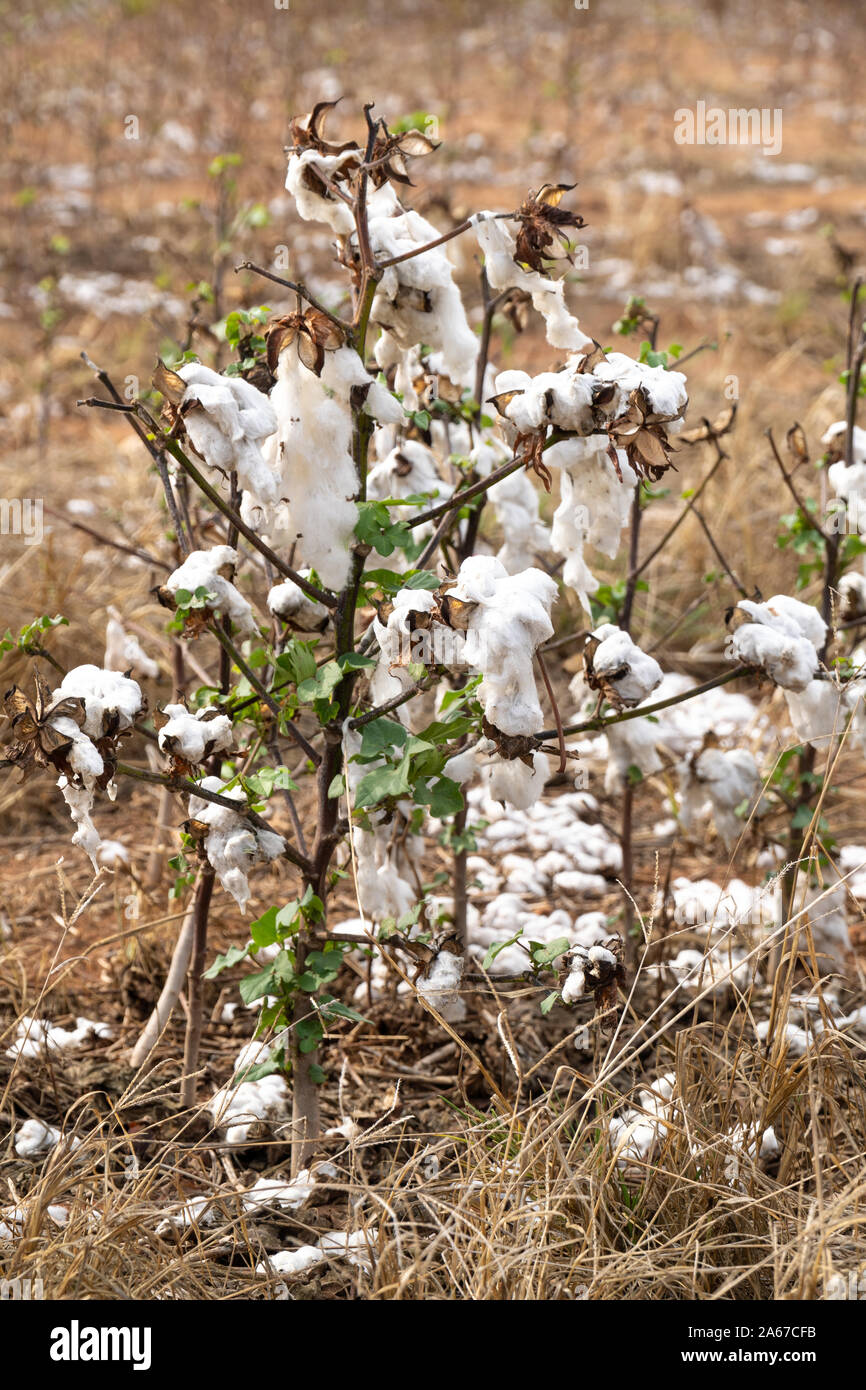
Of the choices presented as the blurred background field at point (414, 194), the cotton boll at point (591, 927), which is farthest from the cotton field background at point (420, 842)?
the blurred background field at point (414, 194)

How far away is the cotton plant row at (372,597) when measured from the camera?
1.33m

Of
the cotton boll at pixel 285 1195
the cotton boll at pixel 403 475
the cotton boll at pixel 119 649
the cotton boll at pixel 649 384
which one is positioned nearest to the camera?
the cotton boll at pixel 649 384

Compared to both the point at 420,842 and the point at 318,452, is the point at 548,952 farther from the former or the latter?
the point at 318,452

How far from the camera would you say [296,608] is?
1617mm

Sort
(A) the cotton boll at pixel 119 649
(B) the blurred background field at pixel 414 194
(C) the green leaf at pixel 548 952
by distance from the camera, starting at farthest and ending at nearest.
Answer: (B) the blurred background field at pixel 414 194 → (A) the cotton boll at pixel 119 649 → (C) the green leaf at pixel 548 952

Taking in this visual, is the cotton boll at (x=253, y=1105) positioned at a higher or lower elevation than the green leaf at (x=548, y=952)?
lower

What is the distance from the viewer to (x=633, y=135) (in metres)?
11.8

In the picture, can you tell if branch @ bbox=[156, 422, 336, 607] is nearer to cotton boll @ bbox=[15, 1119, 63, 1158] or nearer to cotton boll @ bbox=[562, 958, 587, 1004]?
cotton boll @ bbox=[562, 958, 587, 1004]

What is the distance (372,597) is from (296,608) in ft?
0.43

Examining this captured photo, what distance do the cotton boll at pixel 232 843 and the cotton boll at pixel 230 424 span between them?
377mm

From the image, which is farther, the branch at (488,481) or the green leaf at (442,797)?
the green leaf at (442,797)

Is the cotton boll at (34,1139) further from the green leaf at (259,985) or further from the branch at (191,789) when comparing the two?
the branch at (191,789)

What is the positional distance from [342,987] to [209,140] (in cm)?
1033
